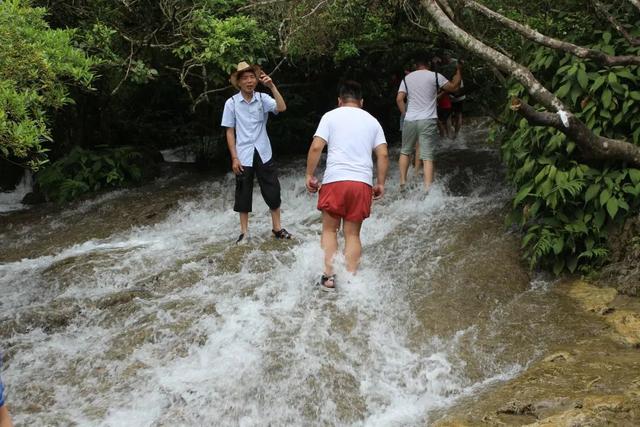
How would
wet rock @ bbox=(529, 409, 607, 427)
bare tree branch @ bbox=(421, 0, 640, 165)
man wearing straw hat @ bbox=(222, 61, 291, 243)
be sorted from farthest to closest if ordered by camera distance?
man wearing straw hat @ bbox=(222, 61, 291, 243) → bare tree branch @ bbox=(421, 0, 640, 165) → wet rock @ bbox=(529, 409, 607, 427)

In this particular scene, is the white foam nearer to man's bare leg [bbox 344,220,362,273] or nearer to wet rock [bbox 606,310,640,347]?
man's bare leg [bbox 344,220,362,273]

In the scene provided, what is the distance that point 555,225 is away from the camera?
7.16 meters

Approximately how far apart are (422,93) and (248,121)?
2955 millimetres

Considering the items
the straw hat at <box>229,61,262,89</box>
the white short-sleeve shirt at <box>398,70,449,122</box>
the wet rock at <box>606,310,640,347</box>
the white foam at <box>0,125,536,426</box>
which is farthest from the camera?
the white short-sleeve shirt at <box>398,70,449,122</box>

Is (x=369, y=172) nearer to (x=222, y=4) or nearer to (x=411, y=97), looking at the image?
(x=411, y=97)

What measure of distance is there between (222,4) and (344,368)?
5981 mm

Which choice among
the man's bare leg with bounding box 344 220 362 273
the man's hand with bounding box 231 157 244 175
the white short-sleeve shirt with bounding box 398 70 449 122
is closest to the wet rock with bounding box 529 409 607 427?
the man's bare leg with bounding box 344 220 362 273

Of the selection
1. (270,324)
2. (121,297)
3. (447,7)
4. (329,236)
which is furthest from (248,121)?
(447,7)

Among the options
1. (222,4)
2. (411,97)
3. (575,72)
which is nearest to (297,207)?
(411,97)

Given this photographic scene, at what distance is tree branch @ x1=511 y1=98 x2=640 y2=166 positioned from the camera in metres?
6.51

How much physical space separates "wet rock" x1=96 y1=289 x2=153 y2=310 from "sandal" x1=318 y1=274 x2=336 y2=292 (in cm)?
187

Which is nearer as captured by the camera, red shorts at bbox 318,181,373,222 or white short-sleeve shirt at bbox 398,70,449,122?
red shorts at bbox 318,181,373,222

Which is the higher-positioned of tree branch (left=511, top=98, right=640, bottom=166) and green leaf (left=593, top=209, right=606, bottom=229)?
→ tree branch (left=511, top=98, right=640, bottom=166)

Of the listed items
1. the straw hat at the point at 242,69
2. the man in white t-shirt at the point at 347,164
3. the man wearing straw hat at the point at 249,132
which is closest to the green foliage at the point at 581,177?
the man in white t-shirt at the point at 347,164
